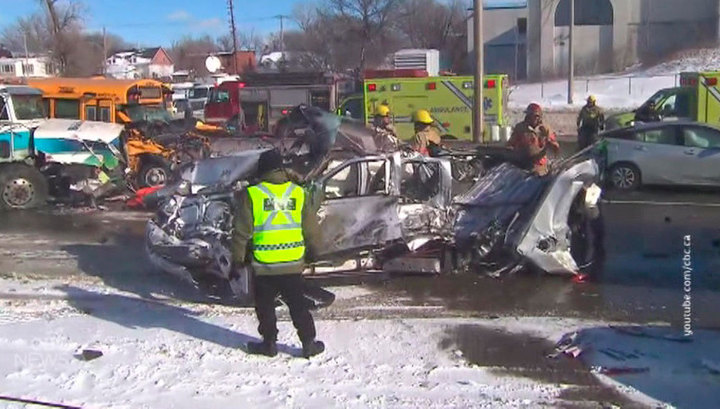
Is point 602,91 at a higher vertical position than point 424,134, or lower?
higher

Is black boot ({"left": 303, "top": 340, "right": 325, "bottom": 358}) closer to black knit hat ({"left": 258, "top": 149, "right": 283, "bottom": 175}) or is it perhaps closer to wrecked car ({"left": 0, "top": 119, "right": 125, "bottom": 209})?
black knit hat ({"left": 258, "top": 149, "right": 283, "bottom": 175})

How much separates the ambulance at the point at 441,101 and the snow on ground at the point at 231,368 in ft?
45.7

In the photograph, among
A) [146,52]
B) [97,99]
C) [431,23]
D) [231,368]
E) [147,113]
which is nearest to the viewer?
[231,368]

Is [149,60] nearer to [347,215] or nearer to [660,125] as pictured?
[660,125]

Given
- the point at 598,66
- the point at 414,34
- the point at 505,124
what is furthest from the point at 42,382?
the point at 414,34

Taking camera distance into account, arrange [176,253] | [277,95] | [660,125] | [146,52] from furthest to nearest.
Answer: [146,52], [277,95], [660,125], [176,253]

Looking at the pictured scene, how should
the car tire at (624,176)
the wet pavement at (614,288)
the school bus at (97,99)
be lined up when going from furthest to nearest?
1. the school bus at (97,99)
2. the car tire at (624,176)
3. the wet pavement at (614,288)

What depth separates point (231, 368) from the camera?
6.01 meters

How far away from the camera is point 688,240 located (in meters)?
10.4

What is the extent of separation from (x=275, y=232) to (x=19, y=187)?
980cm

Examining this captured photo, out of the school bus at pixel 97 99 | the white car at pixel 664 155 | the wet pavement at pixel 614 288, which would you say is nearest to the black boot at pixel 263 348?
the wet pavement at pixel 614 288

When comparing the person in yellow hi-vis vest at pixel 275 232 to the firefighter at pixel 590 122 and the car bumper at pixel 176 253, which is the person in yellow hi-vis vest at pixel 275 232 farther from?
the firefighter at pixel 590 122

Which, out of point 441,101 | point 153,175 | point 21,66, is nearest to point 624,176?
point 441,101

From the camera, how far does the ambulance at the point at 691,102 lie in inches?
829
